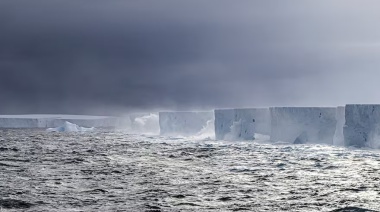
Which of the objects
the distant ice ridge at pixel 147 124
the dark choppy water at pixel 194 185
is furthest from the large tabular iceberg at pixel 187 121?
the dark choppy water at pixel 194 185

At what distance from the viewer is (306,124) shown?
27219 millimetres

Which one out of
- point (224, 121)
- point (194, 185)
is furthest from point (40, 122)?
point (194, 185)

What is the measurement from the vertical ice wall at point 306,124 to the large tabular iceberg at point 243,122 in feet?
9.44

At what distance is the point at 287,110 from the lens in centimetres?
2802

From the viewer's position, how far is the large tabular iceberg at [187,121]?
44594 millimetres

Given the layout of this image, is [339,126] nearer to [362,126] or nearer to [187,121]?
[362,126]

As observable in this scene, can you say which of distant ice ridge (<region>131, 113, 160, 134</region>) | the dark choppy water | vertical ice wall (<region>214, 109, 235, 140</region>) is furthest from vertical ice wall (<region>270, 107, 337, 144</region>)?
distant ice ridge (<region>131, 113, 160, 134</region>)

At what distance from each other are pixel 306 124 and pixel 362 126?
16.2ft

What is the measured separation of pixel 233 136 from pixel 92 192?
78.0 ft

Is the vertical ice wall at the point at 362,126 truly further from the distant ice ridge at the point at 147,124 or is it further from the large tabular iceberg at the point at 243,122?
the distant ice ridge at the point at 147,124

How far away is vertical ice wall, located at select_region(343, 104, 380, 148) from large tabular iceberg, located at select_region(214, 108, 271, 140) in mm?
9129

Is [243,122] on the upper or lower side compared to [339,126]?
upper

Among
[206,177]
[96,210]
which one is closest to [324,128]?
[206,177]

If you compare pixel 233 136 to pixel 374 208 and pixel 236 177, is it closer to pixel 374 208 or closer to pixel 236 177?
pixel 236 177
